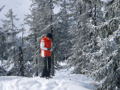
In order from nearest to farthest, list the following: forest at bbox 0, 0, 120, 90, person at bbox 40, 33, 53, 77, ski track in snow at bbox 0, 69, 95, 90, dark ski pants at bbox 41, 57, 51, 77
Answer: ski track in snow at bbox 0, 69, 95, 90 → forest at bbox 0, 0, 120, 90 → person at bbox 40, 33, 53, 77 → dark ski pants at bbox 41, 57, 51, 77

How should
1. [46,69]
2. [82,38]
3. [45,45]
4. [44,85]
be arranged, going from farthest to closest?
[82,38], [46,69], [45,45], [44,85]

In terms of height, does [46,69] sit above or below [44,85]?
above

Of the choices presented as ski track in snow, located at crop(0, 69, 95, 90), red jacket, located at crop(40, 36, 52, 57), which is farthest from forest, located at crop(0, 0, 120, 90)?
red jacket, located at crop(40, 36, 52, 57)

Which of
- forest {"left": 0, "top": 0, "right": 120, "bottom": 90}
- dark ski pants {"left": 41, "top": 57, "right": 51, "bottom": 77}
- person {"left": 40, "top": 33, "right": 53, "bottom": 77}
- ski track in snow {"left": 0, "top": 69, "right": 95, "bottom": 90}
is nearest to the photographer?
ski track in snow {"left": 0, "top": 69, "right": 95, "bottom": 90}

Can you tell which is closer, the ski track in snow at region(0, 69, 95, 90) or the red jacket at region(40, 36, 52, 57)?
the ski track in snow at region(0, 69, 95, 90)

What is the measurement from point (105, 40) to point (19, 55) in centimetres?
2385

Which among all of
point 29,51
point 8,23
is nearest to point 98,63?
point 29,51

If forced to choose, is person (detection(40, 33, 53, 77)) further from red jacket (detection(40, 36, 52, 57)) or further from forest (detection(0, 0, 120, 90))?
forest (detection(0, 0, 120, 90))

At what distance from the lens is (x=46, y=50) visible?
394 inches

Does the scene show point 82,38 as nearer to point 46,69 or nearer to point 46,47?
point 46,69

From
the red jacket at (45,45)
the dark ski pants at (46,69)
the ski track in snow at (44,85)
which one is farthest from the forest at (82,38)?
the red jacket at (45,45)

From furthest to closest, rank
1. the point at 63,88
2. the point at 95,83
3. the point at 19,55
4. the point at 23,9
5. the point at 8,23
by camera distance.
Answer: the point at 23,9 → the point at 8,23 → the point at 19,55 → the point at 95,83 → the point at 63,88

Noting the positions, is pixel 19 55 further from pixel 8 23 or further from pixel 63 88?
pixel 63 88

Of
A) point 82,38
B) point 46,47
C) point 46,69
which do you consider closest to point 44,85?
point 46,69
